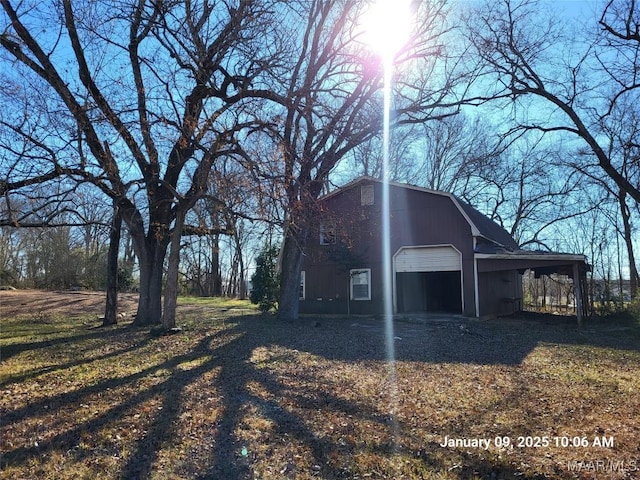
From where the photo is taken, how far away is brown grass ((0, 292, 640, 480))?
4215mm

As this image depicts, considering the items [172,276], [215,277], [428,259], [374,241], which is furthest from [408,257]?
[215,277]

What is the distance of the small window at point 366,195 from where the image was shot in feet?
66.7

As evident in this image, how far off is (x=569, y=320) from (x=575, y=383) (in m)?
14.3

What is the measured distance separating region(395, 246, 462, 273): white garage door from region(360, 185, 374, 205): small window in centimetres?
265

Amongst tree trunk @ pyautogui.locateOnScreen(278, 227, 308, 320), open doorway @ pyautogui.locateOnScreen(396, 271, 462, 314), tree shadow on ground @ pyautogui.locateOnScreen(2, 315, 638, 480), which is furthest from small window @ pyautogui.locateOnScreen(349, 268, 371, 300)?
tree shadow on ground @ pyautogui.locateOnScreen(2, 315, 638, 480)

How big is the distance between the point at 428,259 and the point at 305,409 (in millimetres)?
14140

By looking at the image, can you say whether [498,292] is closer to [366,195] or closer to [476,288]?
[476,288]

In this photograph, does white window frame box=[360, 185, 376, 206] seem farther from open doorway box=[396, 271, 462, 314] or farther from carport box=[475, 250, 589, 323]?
carport box=[475, 250, 589, 323]

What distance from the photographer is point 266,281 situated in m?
21.5

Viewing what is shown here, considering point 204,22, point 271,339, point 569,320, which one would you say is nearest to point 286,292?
point 271,339

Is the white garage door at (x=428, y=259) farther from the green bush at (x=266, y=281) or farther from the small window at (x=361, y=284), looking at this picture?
the green bush at (x=266, y=281)

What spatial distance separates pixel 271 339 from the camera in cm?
1227

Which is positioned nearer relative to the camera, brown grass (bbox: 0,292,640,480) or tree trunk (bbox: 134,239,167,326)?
brown grass (bbox: 0,292,640,480)

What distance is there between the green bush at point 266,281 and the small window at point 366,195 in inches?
209
